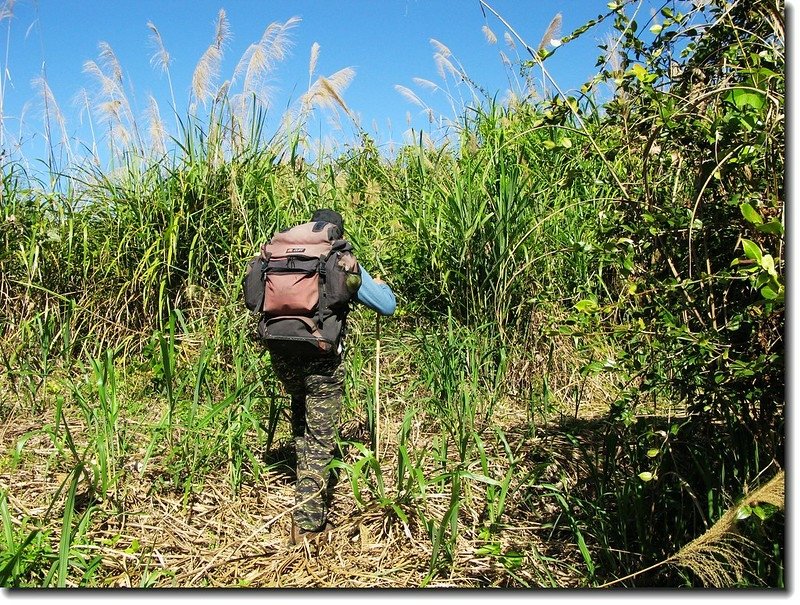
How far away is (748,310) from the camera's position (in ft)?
7.29

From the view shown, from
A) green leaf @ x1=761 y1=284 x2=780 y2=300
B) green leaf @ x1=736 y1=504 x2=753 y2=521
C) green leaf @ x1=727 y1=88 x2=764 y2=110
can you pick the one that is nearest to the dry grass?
green leaf @ x1=736 y1=504 x2=753 y2=521

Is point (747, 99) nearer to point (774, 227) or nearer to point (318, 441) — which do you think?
point (774, 227)

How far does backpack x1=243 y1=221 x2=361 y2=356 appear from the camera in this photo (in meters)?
2.92

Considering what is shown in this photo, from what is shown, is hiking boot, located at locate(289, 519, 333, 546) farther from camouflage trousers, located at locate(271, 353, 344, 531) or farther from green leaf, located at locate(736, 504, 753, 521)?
green leaf, located at locate(736, 504, 753, 521)

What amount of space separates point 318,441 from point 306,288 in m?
0.74

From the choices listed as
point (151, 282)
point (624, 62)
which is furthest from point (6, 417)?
point (624, 62)

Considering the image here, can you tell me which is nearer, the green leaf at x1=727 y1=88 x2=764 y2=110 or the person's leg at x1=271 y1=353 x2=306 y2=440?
the green leaf at x1=727 y1=88 x2=764 y2=110

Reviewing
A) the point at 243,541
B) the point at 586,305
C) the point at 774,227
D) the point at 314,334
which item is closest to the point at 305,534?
the point at 243,541

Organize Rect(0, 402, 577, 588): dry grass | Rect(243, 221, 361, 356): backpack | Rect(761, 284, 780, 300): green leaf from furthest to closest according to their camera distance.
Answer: Rect(243, 221, 361, 356): backpack
Rect(0, 402, 577, 588): dry grass
Rect(761, 284, 780, 300): green leaf

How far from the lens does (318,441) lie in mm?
3148

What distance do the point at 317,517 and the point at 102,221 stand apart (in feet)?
9.63

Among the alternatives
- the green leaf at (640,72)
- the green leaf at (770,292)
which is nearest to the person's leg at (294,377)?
the green leaf at (640,72)

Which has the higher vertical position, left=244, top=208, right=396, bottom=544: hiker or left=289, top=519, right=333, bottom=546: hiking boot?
left=244, top=208, right=396, bottom=544: hiker

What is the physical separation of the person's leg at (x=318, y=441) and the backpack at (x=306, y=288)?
0.55ft
